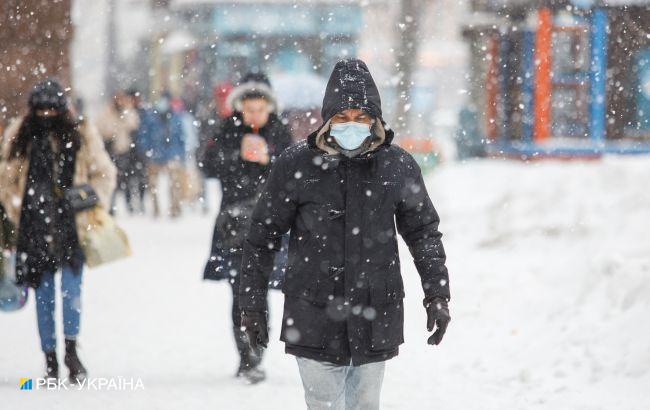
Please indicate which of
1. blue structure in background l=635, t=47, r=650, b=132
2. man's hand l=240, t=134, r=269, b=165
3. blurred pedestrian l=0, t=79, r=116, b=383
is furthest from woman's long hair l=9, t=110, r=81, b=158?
blue structure in background l=635, t=47, r=650, b=132

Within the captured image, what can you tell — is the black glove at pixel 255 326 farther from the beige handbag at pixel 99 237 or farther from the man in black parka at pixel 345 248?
the beige handbag at pixel 99 237

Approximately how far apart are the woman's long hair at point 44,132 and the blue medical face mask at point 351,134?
8.44ft

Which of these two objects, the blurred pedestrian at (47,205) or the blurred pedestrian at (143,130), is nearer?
the blurred pedestrian at (47,205)

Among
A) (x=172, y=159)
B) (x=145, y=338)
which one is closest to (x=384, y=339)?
(x=145, y=338)

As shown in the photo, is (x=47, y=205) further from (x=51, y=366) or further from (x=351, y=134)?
(x=351, y=134)

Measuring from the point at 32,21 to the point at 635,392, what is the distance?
28.5 feet

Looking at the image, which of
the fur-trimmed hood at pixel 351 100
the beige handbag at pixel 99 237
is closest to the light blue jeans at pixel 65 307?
the beige handbag at pixel 99 237

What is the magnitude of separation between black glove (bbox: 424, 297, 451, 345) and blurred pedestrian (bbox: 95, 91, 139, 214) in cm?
1093

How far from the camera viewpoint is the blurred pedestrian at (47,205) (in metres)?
5.27

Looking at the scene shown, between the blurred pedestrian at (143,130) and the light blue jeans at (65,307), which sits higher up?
the blurred pedestrian at (143,130)

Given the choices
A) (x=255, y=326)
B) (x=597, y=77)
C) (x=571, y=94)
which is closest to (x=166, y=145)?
(x=597, y=77)

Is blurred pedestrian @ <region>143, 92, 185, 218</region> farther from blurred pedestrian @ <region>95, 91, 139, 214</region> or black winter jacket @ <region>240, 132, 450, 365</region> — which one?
black winter jacket @ <region>240, 132, 450, 365</region>

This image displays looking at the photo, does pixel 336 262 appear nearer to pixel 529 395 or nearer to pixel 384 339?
pixel 384 339

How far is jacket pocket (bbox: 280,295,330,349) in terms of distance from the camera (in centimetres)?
333
